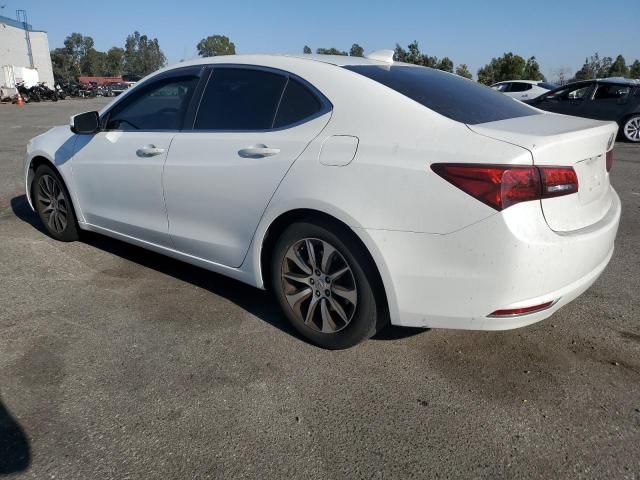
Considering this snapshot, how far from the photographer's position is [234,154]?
3.19m

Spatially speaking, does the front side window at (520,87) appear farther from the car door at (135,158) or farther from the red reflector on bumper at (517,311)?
the red reflector on bumper at (517,311)

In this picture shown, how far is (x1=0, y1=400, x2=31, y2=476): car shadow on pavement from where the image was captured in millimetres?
2161

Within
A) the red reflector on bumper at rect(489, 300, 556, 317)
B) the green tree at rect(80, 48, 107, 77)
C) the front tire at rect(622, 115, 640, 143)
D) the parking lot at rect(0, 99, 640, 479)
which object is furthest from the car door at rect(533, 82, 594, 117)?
the green tree at rect(80, 48, 107, 77)

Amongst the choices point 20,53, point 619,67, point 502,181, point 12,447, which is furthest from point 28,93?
point 619,67

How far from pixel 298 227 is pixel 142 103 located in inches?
73.9

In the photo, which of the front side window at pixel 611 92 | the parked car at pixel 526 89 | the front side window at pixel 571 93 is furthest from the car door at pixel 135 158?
the parked car at pixel 526 89

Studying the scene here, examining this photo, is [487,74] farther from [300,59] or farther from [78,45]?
[78,45]

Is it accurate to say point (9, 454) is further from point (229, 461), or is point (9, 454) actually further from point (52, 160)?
point (52, 160)

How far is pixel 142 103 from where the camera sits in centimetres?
399

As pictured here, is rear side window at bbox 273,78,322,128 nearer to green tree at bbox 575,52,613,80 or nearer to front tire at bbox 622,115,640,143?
front tire at bbox 622,115,640,143

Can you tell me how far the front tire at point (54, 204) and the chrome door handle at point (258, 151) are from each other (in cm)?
224

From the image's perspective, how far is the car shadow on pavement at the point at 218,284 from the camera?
3.35 metres

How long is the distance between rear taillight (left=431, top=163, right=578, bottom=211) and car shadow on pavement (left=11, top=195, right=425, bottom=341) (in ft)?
4.00

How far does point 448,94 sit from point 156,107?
214 centimetres
